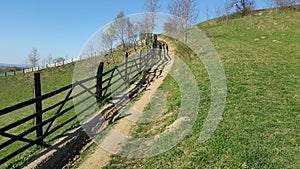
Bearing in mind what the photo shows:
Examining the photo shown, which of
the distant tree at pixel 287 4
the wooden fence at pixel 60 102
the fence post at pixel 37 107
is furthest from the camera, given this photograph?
the distant tree at pixel 287 4

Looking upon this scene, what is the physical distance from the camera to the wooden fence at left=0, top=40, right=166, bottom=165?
4.72 m

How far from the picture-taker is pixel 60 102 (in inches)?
251

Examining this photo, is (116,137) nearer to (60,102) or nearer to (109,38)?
(60,102)

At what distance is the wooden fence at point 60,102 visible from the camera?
4719mm

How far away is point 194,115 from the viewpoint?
649cm

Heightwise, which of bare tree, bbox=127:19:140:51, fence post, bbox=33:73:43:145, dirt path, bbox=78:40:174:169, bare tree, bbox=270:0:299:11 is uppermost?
bare tree, bbox=270:0:299:11

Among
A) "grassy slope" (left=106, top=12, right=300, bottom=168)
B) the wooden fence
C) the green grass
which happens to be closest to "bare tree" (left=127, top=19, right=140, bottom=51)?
the green grass

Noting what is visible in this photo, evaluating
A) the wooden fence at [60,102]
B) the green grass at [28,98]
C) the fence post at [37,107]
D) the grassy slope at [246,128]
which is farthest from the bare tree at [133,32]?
the fence post at [37,107]

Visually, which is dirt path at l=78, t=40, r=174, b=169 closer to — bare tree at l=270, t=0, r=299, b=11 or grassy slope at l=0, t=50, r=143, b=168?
grassy slope at l=0, t=50, r=143, b=168

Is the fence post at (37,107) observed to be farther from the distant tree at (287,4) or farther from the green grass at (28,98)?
the distant tree at (287,4)

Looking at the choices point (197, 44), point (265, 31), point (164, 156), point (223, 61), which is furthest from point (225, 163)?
point (265, 31)

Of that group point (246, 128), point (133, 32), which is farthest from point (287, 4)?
point (246, 128)

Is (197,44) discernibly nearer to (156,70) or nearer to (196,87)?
(156,70)

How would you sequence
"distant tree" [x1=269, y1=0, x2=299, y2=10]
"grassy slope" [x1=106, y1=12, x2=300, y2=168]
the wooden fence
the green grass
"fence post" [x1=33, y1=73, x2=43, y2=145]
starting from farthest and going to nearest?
"distant tree" [x1=269, y1=0, x2=299, y2=10] → the green grass → "fence post" [x1=33, y1=73, x2=43, y2=145] → the wooden fence → "grassy slope" [x1=106, y1=12, x2=300, y2=168]
